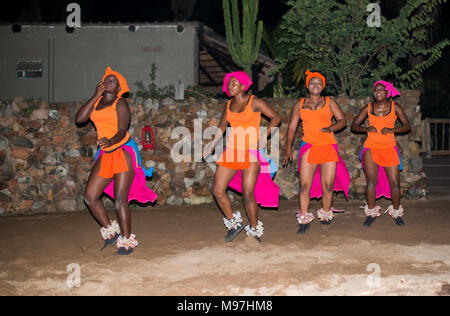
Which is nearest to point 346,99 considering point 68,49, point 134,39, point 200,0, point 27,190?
point 27,190

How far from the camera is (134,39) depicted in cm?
1471

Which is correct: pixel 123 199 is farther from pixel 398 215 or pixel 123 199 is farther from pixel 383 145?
pixel 398 215

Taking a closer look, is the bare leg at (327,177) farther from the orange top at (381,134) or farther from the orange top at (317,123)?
the orange top at (381,134)

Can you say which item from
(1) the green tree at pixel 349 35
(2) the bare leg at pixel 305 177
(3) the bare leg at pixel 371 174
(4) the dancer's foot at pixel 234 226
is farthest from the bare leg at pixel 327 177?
(1) the green tree at pixel 349 35

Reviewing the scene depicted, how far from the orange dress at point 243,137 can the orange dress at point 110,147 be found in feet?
3.74

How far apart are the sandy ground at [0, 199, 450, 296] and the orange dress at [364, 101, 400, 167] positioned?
32.9 inches

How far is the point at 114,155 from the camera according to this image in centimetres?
509

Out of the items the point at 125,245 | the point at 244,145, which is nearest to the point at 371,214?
the point at 244,145

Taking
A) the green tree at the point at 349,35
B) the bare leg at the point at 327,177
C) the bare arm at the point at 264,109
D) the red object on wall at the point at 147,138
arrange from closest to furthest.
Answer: the bare arm at the point at 264,109 → the bare leg at the point at 327,177 → the red object on wall at the point at 147,138 → the green tree at the point at 349,35

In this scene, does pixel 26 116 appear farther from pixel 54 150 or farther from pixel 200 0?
pixel 200 0

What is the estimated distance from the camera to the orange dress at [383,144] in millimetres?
6359

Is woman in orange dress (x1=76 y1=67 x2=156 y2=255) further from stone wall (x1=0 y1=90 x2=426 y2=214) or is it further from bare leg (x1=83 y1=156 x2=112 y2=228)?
stone wall (x1=0 y1=90 x2=426 y2=214)

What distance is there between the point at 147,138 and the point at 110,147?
3217mm

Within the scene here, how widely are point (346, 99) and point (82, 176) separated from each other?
466 centimetres
